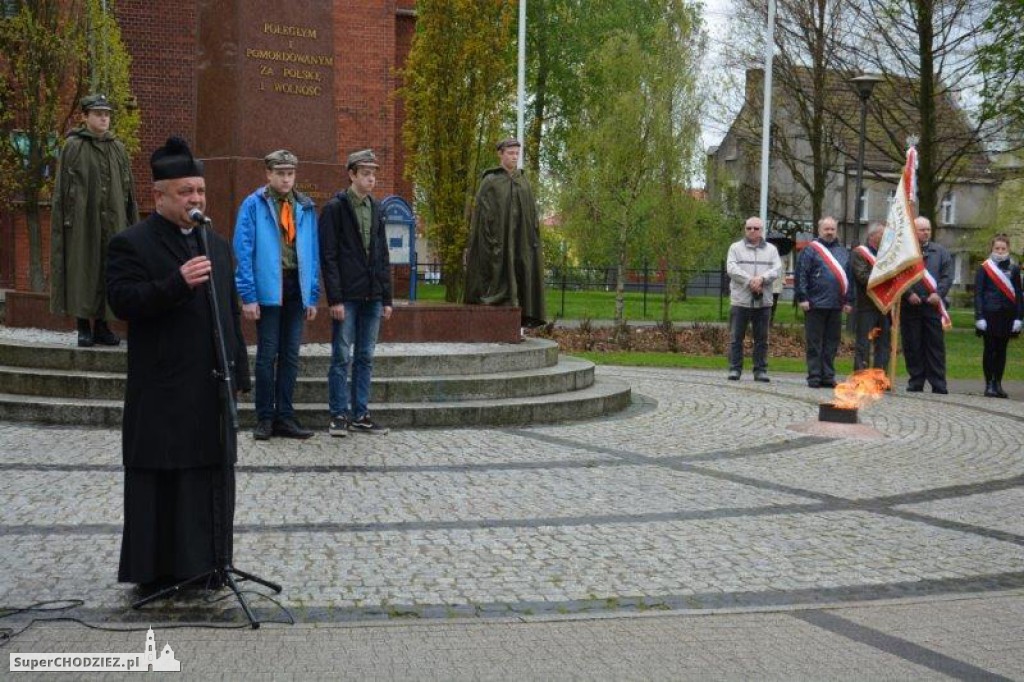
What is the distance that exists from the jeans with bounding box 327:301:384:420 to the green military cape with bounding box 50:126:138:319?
2802mm

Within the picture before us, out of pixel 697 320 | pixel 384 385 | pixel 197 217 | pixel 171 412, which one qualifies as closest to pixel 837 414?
pixel 384 385

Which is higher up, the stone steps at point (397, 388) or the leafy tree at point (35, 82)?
the leafy tree at point (35, 82)

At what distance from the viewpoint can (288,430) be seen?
10281 millimetres

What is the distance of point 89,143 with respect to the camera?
11531mm

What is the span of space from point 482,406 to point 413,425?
2.50ft

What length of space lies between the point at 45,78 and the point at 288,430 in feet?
69.0

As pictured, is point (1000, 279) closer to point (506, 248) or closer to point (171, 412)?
point (506, 248)

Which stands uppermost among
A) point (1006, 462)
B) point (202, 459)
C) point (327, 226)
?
point (327, 226)

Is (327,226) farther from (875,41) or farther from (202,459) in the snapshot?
(875,41)

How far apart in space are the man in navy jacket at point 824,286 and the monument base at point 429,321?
14.2ft

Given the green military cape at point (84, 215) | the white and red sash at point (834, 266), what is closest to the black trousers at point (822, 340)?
the white and red sash at point (834, 266)

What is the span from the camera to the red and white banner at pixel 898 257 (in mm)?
15359

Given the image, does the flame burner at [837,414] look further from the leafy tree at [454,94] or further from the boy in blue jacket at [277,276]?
the leafy tree at [454,94]

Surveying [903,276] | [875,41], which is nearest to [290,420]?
[903,276]
